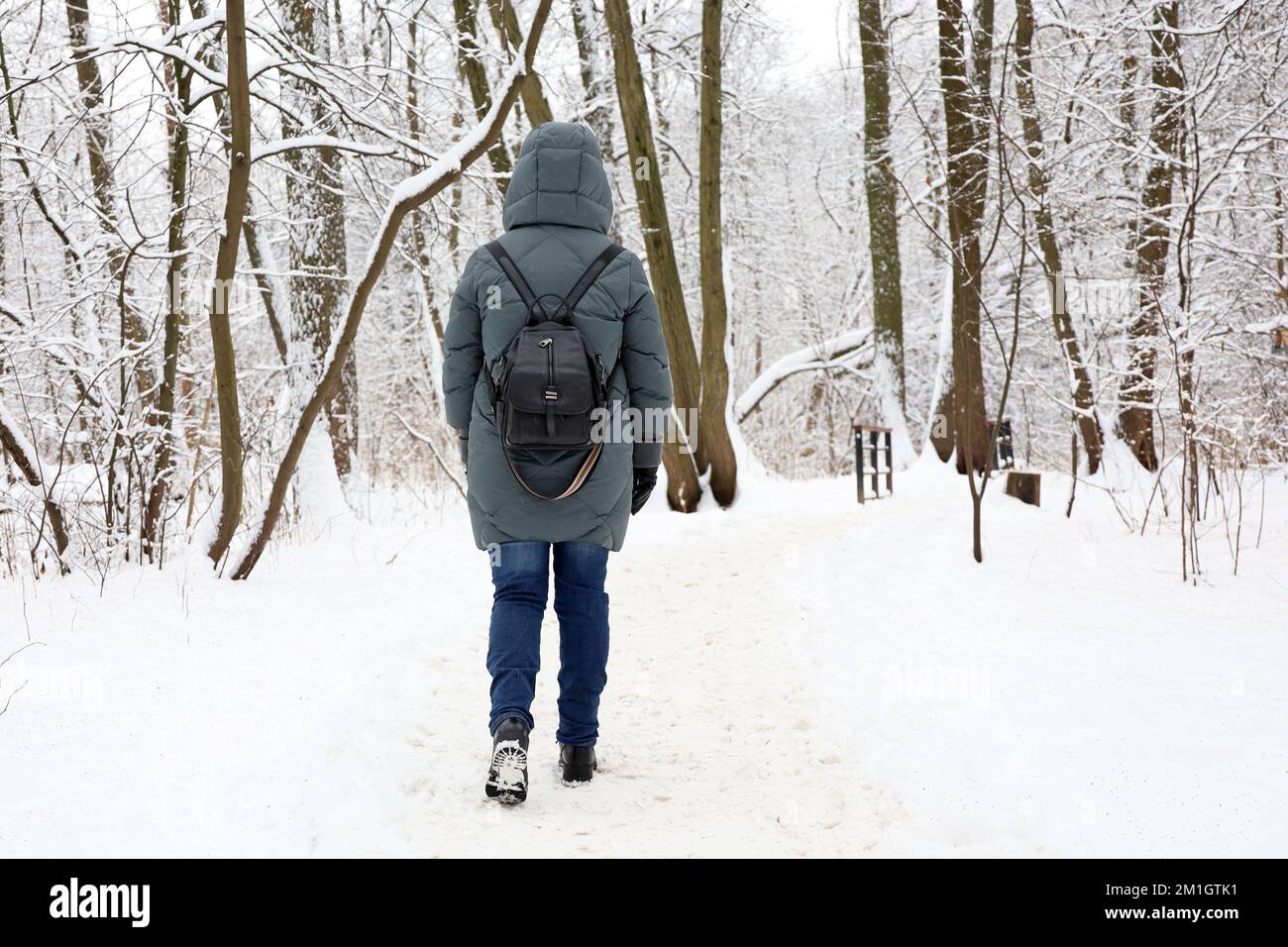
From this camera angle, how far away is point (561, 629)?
3.31m

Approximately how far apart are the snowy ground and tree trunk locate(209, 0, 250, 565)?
1.49 feet

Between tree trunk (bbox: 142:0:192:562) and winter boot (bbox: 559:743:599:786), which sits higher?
tree trunk (bbox: 142:0:192:562)

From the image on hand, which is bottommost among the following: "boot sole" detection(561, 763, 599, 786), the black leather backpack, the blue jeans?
"boot sole" detection(561, 763, 599, 786)

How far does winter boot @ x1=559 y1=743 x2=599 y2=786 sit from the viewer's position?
3.31 meters

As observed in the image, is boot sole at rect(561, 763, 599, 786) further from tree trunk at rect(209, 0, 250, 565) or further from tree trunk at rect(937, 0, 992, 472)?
tree trunk at rect(937, 0, 992, 472)

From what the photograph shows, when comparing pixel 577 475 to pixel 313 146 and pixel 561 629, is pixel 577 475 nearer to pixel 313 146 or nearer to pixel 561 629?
pixel 561 629

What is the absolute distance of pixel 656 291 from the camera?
10.0 meters

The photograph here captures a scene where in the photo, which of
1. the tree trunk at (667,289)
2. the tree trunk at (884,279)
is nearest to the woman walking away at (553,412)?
the tree trunk at (667,289)

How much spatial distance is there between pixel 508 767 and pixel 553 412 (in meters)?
1.12

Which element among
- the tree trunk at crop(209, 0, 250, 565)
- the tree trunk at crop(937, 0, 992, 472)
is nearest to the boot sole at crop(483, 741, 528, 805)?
the tree trunk at crop(209, 0, 250, 565)

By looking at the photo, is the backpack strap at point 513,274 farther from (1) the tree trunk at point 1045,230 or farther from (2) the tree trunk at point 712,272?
(2) the tree trunk at point 712,272

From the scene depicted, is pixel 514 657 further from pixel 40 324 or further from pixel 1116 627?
pixel 40 324

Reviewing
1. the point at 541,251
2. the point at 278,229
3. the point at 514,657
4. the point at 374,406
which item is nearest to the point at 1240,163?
the point at 541,251

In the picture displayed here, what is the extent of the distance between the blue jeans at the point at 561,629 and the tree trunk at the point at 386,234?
9.12ft
